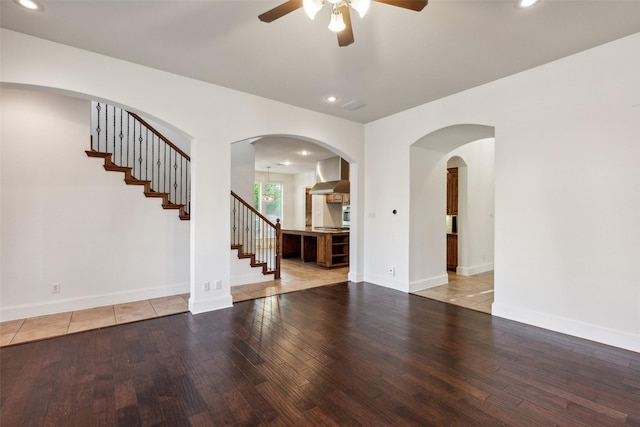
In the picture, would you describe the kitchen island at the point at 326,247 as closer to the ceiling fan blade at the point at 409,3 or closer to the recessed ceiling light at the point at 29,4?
the ceiling fan blade at the point at 409,3

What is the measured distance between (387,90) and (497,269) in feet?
9.30


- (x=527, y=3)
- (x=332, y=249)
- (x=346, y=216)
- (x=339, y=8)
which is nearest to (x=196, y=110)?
(x=339, y=8)

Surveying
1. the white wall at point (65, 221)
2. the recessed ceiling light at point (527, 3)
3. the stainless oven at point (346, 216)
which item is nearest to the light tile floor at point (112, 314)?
the white wall at point (65, 221)

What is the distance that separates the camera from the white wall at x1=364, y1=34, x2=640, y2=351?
9.46ft

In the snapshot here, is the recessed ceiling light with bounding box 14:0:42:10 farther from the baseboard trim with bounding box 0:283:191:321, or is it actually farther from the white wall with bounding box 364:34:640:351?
the white wall with bounding box 364:34:640:351

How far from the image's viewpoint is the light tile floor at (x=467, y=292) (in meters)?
4.27

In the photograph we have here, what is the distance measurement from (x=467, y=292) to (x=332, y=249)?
120 inches

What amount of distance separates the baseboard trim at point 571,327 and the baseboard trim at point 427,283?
1300mm

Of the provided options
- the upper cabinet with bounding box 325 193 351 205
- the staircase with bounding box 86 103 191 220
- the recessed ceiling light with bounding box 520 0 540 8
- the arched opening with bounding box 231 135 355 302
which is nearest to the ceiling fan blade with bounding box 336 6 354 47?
the recessed ceiling light with bounding box 520 0 540 8

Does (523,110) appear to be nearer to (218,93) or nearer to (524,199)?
(524,199)

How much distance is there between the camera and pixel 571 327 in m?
3.19

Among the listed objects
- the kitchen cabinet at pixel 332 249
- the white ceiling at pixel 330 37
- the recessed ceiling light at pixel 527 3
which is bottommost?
the kitchen cabinet at pixel 332 249

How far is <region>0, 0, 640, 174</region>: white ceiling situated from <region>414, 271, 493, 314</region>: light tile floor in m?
3.07

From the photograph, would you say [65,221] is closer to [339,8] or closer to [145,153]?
[145,153]
